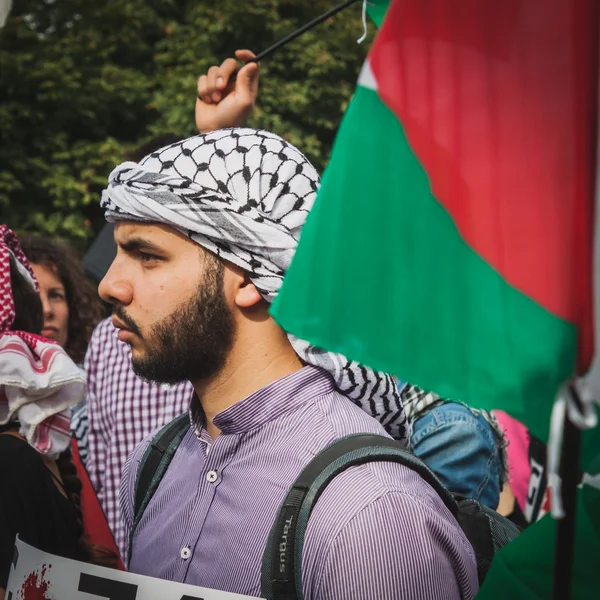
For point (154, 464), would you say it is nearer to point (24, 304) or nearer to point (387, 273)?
point (24, 304)

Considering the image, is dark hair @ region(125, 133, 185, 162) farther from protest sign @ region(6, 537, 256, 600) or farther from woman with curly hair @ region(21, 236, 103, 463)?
protest sign @ region(6, 537, 256, 600)

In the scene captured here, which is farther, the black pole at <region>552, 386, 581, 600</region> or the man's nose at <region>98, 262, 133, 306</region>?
the man's nose at <region>98, 262, 133, 306</region>

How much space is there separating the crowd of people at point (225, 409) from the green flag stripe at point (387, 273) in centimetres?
48

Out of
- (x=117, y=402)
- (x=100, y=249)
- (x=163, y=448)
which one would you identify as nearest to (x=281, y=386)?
(x=163, y=448)

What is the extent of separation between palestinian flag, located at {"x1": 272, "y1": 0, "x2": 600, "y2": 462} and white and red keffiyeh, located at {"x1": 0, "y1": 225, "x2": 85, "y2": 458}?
146cm

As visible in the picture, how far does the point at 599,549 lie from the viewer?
1259mm

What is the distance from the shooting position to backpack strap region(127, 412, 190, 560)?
6.93 feet

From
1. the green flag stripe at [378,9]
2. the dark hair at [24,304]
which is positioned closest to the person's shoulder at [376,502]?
the green flag stripe at [378,9]

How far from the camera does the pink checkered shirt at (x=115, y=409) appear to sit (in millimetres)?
3312

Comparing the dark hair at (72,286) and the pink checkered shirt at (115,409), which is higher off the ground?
the dark hair at (72,286)

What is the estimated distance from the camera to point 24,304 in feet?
8.90

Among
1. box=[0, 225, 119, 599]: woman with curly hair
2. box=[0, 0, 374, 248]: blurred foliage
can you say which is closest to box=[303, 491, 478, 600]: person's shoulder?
box=[0, 225, 119, 599]: woman with curly hair

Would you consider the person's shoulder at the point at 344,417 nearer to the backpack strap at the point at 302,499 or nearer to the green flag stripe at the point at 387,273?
the backpack strap at the point at 302,499

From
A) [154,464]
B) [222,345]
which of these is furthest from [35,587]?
[222,345]
